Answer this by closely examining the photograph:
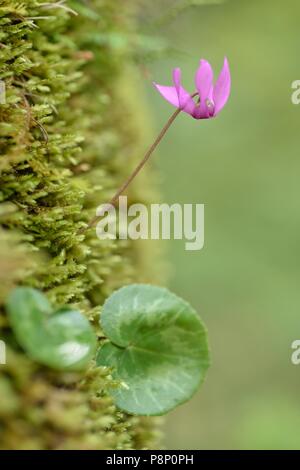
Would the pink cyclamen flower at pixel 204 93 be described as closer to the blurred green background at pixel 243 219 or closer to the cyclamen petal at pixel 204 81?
the cyclamen petal at pixel 204 81

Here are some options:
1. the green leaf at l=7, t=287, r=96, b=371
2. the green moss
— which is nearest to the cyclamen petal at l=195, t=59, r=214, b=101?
the green moss

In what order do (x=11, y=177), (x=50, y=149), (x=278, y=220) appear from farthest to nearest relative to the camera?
(x=278, y=220), (x=50, y=149), (x=11, y=177)

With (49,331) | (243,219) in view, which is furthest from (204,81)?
(243,219)

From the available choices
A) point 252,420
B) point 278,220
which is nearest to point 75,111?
point 252,420

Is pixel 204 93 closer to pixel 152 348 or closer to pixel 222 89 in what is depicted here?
pixel 222 89

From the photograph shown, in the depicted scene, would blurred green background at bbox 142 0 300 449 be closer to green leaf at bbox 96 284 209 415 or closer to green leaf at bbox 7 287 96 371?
green leaf at bbox 96 284 209 415

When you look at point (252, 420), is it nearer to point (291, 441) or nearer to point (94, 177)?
point (291, 441)
